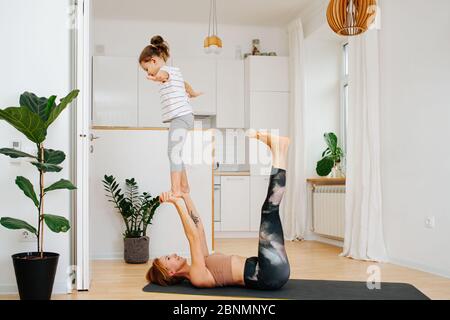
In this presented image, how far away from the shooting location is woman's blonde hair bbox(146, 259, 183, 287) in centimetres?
371

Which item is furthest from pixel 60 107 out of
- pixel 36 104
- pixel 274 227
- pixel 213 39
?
pixel 213 39

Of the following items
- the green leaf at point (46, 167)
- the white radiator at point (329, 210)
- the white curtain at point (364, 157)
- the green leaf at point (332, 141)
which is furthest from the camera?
the green leaf at point (332, 141)

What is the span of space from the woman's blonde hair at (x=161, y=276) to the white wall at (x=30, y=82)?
→ 1.98ft

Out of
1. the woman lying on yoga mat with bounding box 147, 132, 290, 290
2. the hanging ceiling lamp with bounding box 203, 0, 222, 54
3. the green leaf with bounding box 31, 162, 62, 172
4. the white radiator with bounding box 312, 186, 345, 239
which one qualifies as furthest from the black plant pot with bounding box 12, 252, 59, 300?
the white radiator with bounding box 312, 186, 345, 239

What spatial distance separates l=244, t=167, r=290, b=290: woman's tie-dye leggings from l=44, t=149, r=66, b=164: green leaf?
1.36 m

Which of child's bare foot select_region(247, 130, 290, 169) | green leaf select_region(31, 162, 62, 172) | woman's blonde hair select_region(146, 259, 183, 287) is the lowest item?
woman's blonde hair select_region(146, 259, 183, 287)

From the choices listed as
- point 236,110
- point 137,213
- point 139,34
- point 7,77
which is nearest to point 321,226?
point 236,110

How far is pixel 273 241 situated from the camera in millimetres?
3430

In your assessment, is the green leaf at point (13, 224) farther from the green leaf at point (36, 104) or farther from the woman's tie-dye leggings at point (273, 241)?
the woman's tie-dye leggings at point (273, 241)

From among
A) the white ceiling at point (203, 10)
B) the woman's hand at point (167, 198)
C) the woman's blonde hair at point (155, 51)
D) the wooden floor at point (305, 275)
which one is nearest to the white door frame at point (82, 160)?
the wooden floor at point (305, 275)

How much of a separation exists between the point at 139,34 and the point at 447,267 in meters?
5.27

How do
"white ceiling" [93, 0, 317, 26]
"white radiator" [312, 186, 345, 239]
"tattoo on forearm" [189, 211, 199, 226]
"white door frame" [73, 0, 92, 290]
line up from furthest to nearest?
"white ceiling" [93, 0, 317, 26] → "white radiator" [312, 186, 345, 239] → "tattoo on forearm" [189, 211, 199, 226] → "white door frame" [73, 0, 92, 290]

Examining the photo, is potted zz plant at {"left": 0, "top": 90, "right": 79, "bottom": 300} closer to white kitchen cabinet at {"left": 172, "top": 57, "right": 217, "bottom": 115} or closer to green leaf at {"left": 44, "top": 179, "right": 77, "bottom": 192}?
green leaf at {"left": 44, "top": 179, "right": 77, "bottom": 192}

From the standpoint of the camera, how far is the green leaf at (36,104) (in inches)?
133
